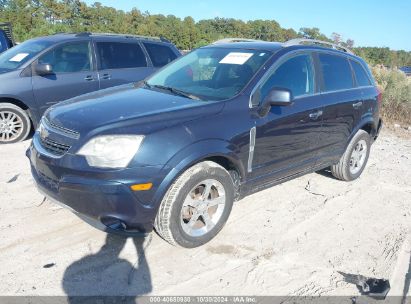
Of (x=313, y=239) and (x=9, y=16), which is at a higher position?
(x=9, y=16)

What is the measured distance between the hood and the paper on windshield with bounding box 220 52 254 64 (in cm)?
78

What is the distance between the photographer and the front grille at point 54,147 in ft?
10.3

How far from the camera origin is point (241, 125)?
3.57m

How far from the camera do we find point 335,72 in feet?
16.0

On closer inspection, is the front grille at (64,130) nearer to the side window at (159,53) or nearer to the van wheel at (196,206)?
the van wheel at (196,206)

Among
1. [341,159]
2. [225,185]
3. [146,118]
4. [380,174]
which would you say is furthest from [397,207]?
[146,118]

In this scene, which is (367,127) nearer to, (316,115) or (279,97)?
(316,115)

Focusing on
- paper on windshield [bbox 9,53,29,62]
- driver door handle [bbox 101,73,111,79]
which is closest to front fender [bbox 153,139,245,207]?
driver door handle [bbox 101,73,111,79]

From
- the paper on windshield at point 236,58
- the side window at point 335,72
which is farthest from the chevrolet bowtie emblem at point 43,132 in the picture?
the side window at point 335,72

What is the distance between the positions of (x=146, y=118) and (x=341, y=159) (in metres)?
3.13

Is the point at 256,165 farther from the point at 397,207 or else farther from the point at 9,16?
the point at 9,16

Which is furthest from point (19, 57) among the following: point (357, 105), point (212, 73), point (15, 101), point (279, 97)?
point (357, 105)

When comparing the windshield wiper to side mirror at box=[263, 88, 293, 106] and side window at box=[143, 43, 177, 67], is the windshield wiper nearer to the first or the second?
side mirror at box=[263, 88, 293, 106]

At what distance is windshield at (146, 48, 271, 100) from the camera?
383 cm
